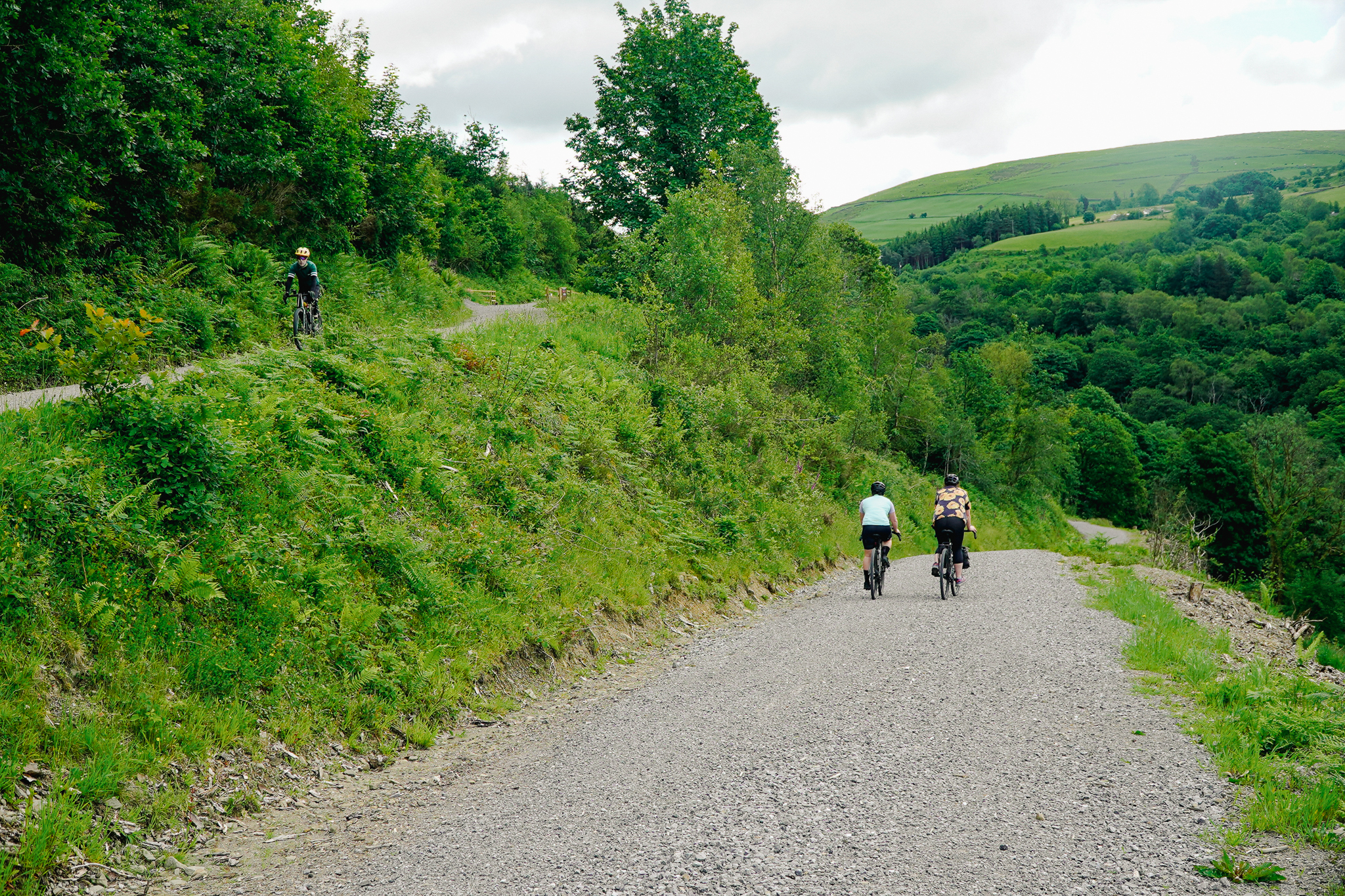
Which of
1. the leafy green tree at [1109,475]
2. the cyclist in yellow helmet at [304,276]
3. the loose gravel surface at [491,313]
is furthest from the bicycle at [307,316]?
the leafy green tree at [1109,475]

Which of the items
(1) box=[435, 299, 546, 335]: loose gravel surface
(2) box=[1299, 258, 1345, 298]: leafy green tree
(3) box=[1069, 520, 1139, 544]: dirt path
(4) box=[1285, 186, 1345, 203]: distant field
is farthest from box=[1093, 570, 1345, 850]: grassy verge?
(4) box=[1285, 186, 1345, 203]: distant field

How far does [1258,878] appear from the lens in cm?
409

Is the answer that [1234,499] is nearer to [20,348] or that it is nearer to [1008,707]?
[1008,707]

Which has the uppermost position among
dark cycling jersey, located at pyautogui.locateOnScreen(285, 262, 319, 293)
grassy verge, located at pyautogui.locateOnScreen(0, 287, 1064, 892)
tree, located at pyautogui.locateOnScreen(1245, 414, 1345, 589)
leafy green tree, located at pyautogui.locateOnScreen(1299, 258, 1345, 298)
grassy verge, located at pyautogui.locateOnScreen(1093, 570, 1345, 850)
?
leafy green tree, located at pyautogui.locateOnScreen(1299, 258, 1345, 298)

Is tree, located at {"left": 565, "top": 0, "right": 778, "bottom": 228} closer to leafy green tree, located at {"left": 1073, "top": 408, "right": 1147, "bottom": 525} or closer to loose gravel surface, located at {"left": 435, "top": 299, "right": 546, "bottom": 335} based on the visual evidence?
loose gravel surface, located at {"left": 435, "top": 299, "right": 546, "bottom": 335}

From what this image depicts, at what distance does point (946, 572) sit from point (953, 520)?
0.90 metres

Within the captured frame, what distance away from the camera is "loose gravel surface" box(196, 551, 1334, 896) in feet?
14.2

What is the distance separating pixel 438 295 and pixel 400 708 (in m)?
21.0

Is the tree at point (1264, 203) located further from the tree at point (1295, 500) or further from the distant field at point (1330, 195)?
the tree at point (1295, 500)

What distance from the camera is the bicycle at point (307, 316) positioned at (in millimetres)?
14078

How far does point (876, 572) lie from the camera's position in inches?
541

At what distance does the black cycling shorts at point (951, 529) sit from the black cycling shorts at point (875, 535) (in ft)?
2.65

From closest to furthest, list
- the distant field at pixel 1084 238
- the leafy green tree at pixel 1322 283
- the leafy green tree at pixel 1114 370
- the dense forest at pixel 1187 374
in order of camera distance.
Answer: the dense forest at pixel 1187 374 < the leafy green tree at pixel 1114 370 < the leafy green tree at pixel 1322 283 < the distant field at pixel 1084 238

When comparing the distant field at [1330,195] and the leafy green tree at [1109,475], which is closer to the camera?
the leafy green tree at [1109,475]
